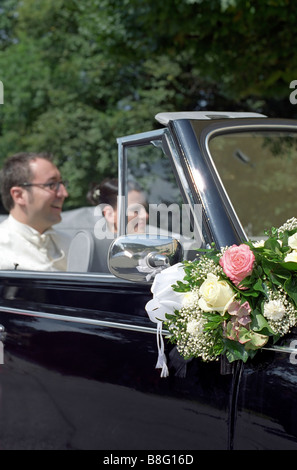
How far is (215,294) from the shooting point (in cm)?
193

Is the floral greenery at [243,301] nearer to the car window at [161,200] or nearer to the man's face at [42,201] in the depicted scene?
the car window at [161,200]

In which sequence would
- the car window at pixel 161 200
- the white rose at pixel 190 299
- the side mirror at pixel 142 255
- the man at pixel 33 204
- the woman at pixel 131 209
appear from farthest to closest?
the man at pixel 33 204, the woman at pixel 131 209, the car window at pixel 161 200, the side mirror at pixel 142 255, the white rose at pixel 190 299

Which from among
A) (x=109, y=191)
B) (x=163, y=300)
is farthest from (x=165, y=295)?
(x=109, y=191)

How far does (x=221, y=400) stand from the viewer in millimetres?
1982

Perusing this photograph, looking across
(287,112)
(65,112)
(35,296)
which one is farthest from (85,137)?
(35,296)

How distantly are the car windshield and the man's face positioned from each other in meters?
1.23

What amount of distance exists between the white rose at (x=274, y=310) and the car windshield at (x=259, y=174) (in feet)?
1.70

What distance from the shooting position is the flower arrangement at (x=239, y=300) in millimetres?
1903

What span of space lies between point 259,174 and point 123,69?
1412 cm

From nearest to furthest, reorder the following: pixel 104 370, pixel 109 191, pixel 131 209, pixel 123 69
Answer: pixel 104 370 → pixel 131 209 → pixel 109 191 → pixel 123 69

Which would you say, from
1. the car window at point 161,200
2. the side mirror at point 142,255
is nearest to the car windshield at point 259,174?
the car window at point 161,200

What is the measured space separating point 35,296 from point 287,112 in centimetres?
1225

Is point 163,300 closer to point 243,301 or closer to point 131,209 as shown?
point 243,301

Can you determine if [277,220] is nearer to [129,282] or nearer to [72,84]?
[129,282]
